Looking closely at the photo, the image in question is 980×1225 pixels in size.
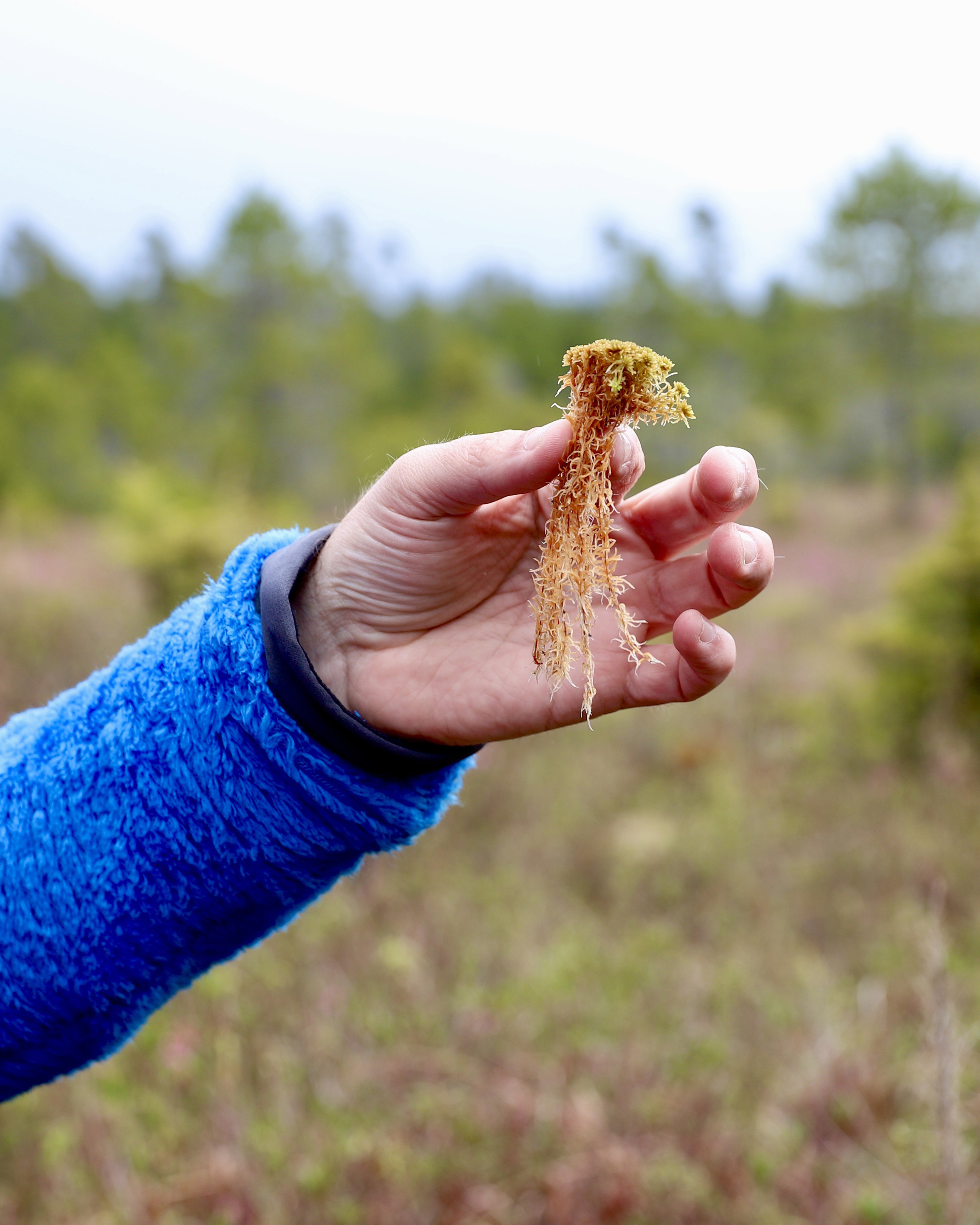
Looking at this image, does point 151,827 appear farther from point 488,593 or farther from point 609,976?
point 609,976

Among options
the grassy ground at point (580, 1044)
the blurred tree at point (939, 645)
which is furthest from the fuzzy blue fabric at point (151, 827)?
the blurred tree at point (939, 645)

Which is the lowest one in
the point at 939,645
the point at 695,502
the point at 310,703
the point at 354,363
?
the point at 310,703

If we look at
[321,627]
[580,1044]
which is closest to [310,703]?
[321,627]

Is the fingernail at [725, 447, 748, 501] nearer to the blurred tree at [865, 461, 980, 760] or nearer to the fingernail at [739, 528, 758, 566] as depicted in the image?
the fingernail at [739, 528, 758, 566]

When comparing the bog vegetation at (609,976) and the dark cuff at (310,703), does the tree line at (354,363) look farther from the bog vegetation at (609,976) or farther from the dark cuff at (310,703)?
the dark cuff at (310,703)

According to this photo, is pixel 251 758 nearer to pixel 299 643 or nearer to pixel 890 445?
pixel 299 643
